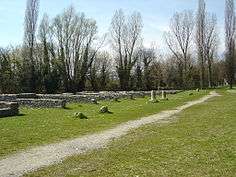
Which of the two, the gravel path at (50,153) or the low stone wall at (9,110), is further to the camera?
the low stone wall at (9,110)

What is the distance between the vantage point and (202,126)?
55.8 feet

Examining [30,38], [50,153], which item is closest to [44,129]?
[50,153]

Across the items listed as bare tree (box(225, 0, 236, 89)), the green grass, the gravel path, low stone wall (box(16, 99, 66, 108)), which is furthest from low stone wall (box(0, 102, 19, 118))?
bare tree (box(225, 0, 236, 89))

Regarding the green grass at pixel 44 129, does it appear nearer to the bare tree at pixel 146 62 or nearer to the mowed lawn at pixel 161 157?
the mowed lawn at pixel 161 157

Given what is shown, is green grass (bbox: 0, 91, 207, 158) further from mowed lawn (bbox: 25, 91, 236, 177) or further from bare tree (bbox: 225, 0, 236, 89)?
bare tree (bbox: 225, 0, 236, 89)

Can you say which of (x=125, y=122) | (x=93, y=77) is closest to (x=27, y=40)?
(x=93, y=77)

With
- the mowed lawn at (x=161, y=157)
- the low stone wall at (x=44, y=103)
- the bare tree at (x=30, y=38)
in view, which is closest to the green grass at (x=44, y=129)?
the mowed lawn at (x=161, y=157)

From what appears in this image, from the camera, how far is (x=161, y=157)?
419 inches

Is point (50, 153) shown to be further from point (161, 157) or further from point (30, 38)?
point (30, 38)

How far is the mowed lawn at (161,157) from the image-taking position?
9070 mm

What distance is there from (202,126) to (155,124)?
2.12m

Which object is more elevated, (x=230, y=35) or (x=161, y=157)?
(x=230, y=35)

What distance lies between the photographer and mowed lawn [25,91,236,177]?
9070 millimetres

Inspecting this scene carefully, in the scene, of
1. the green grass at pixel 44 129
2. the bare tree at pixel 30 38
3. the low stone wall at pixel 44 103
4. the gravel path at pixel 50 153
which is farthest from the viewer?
the bare tree at pixel 30 38
